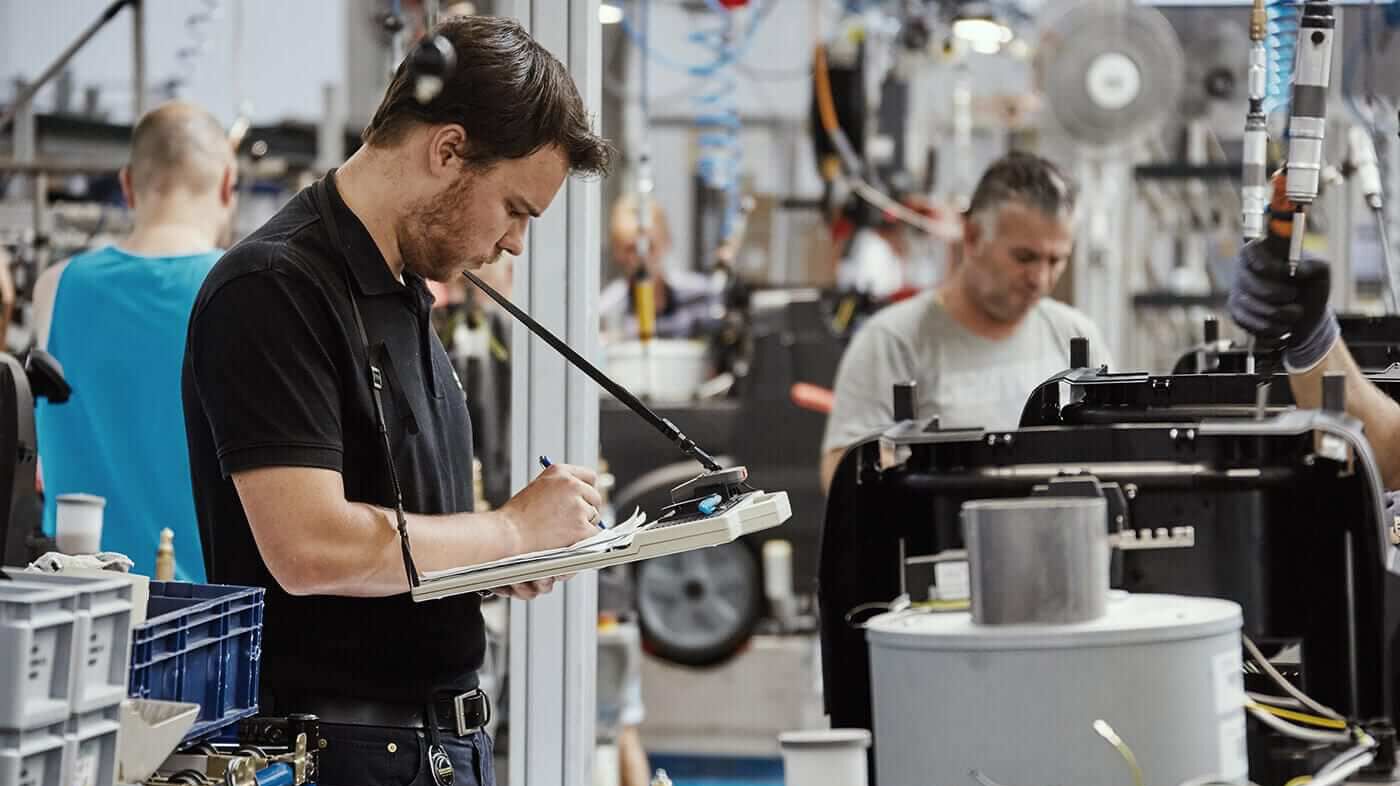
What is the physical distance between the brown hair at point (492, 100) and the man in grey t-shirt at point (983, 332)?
149 centimetres

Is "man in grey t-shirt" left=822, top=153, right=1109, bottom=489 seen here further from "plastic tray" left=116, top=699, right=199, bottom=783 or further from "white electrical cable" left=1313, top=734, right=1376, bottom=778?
"plastic tray" left=116, top=699, right=199, bottom=783

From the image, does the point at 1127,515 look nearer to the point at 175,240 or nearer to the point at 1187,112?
the point at 175,240

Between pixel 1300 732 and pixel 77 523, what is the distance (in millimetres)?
1718

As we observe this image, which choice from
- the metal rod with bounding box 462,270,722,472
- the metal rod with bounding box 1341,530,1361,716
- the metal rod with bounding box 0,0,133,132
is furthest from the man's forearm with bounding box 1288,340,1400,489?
the metal rod with bounding box 0,0,133,132

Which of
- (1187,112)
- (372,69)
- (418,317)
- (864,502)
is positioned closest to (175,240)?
(418,317)

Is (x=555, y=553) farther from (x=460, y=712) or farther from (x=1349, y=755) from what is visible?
(x=1349, y=755)

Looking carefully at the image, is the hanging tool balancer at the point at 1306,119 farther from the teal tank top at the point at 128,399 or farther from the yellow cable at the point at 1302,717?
the teal tank top at the point at 128,399

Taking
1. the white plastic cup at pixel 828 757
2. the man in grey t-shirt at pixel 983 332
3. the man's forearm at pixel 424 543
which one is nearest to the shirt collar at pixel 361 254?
the man's forearm at pixel 424 543

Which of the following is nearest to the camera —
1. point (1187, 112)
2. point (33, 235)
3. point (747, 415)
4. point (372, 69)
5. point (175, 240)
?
point (175, 240)

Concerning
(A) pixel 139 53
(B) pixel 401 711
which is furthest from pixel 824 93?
(B) pixel 401 711

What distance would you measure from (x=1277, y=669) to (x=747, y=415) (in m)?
3.65

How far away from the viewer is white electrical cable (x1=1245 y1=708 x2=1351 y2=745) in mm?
1563

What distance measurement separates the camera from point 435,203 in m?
1.84

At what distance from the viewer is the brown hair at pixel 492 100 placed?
1787 mm
